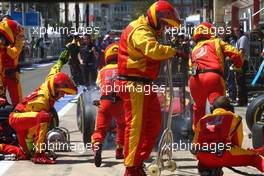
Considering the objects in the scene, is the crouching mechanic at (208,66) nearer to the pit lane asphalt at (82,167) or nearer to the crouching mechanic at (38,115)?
the pit lane asphalt at (82,167)

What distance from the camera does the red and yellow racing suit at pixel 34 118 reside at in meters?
7.61

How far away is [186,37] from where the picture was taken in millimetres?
15859

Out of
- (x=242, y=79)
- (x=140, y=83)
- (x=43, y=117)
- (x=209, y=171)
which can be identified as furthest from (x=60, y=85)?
(x=242, y=79)

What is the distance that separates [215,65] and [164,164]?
1741 millimetres

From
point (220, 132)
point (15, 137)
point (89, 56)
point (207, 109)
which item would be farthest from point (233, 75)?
point (220, 132)

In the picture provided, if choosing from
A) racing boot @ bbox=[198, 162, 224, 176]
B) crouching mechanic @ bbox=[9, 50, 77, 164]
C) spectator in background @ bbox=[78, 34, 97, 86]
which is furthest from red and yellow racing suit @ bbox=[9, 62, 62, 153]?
spectator in background @ bbox=[78, 34, 97, 86]

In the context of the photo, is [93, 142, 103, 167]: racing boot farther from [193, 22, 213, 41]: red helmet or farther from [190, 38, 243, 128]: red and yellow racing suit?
[193, 22, 213, 41]: red helmet

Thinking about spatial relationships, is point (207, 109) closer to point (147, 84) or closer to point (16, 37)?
point (147, 84)

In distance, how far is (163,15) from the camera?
245 inches

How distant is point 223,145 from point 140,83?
3.57 ft

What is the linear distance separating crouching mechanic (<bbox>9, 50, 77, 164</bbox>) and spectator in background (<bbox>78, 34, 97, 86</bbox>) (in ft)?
28.7

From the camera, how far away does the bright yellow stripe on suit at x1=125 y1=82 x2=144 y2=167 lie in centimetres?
622

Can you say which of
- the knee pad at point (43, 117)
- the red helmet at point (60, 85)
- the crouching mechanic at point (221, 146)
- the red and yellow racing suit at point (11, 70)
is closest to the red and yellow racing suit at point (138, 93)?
the crouching mechanic at point (221, 146)

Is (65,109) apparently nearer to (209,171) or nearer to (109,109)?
(109,109)
